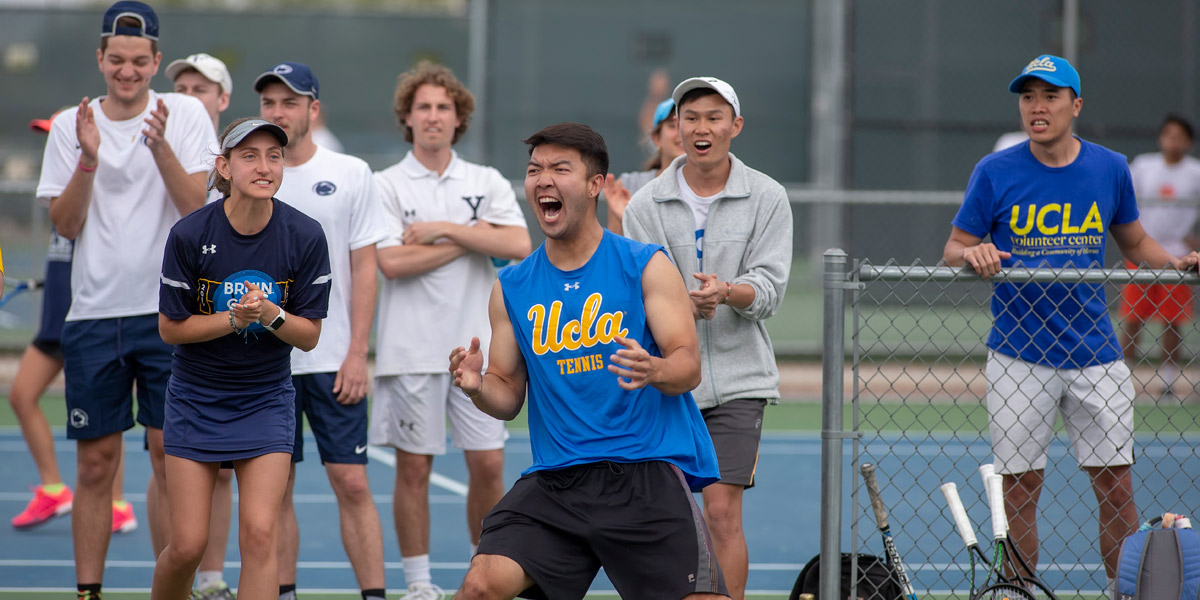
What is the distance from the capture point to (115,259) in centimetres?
538

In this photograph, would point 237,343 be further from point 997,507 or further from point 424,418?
point 997,507

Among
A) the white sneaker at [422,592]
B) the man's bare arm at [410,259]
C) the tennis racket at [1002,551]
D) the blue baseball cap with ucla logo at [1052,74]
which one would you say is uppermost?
the blue baseball cap with ucla logo at [1052,74]

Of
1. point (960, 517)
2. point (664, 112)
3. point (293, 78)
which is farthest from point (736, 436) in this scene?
point (293, 78)

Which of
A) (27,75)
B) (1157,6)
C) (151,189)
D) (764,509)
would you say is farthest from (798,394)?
(27,75)

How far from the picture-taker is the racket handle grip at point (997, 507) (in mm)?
4492

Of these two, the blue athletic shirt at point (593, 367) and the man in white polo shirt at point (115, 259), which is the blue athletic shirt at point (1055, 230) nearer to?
the blue athletic shirt at point (593, 367)

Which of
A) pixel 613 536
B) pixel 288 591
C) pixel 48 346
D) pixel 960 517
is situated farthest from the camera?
pixel 48 346

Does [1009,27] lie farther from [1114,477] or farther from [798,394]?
[1114,477]

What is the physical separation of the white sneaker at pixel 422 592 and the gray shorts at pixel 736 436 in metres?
1.57

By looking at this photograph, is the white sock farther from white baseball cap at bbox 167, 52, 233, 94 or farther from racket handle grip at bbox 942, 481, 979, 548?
white baseball cap at bbox 167, 52, 233, 94

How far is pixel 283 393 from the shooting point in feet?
15.5

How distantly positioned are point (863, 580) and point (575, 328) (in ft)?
5.22

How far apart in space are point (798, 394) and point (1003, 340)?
7118mm

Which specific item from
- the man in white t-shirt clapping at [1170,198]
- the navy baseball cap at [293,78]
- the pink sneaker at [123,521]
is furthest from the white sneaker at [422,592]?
the man in white t-shirt clapping at [1170,198]
